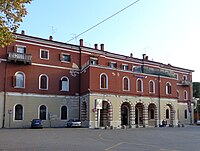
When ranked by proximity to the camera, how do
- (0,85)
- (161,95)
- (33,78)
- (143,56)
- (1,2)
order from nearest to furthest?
(1,2) < (0,85) < (33,78) < (161,95) < (143,56)

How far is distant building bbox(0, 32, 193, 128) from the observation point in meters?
37.8

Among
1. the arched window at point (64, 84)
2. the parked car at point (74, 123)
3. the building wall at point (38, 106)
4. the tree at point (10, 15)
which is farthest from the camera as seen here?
the arched window at point (64, 84)

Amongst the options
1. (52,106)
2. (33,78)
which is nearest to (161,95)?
(52,106)

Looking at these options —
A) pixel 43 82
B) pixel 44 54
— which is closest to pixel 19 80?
pixel 43 82

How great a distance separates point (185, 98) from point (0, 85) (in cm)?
4175

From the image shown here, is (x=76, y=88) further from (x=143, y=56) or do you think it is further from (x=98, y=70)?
(x=143, y=56)

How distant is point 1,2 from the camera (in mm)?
12383

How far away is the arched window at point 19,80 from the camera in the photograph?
38072 millimetres

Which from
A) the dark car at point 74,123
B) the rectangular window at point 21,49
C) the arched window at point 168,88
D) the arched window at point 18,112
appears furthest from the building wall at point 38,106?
the arched window at point 168,88

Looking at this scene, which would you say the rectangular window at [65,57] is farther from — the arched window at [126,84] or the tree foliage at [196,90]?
the tree foliage at [196,90]

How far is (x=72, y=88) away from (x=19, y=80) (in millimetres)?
8468

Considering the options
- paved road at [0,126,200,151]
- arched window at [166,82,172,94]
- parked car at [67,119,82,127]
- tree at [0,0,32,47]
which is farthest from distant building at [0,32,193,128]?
tree at [0,0,32,47]

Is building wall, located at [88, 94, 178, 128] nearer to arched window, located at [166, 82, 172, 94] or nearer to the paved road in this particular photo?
arched window, located at [166, 82, 172, 94]

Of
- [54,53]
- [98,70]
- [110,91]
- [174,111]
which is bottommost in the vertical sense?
[174,111]
